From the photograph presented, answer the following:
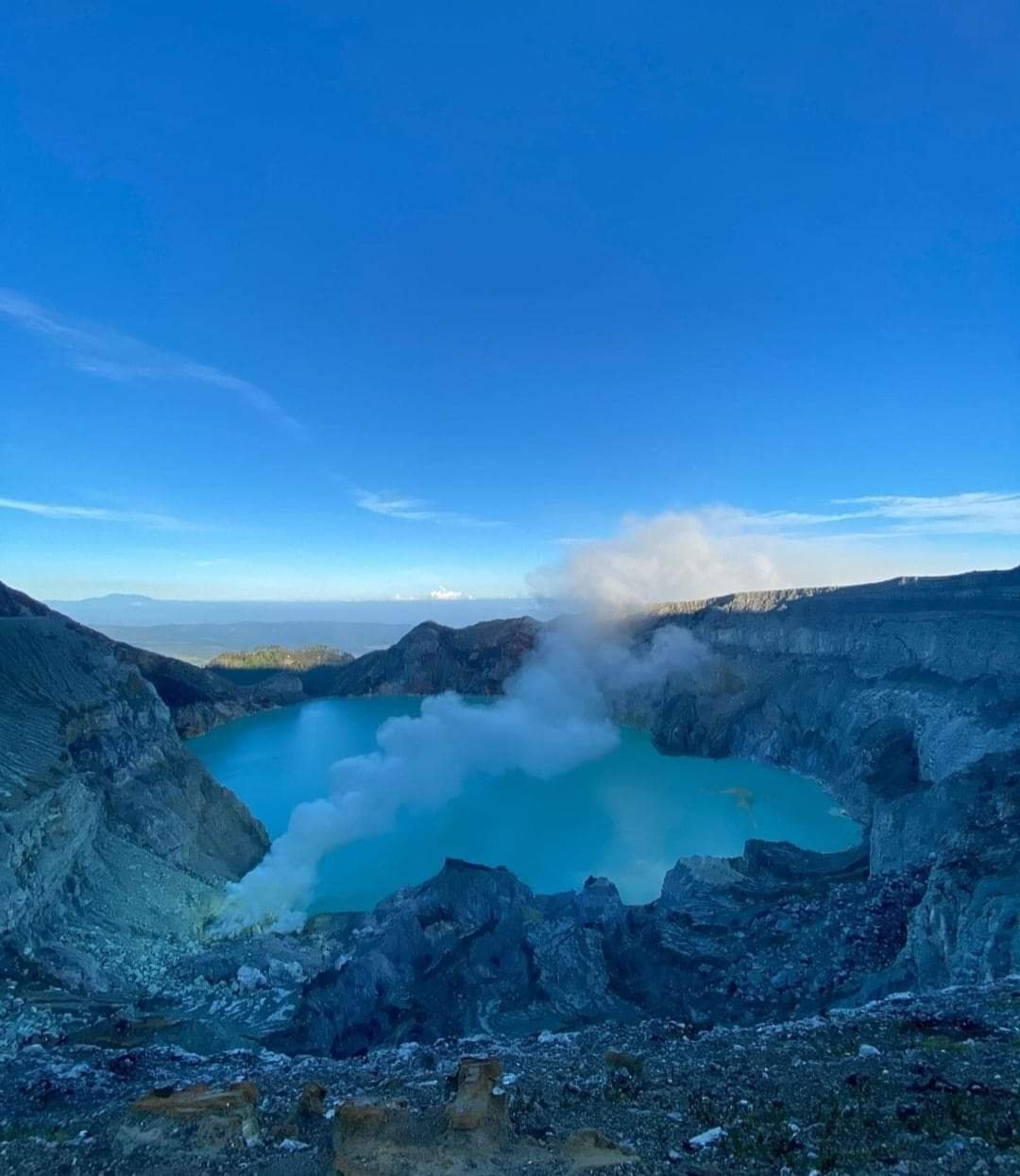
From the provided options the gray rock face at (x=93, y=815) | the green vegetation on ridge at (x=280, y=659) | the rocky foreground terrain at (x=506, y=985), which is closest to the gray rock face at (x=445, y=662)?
the green vegetation on ridge at (x=280, y=659)

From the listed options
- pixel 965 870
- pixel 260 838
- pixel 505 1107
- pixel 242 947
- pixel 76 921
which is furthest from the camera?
pixel 260 838

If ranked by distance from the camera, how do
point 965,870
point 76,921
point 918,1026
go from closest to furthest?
point 918,1026, point 965,870, point 76,921

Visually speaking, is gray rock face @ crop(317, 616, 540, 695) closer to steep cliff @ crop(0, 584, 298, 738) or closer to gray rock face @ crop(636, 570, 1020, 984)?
steep cliff @ crop(0, 584, 298, 738)

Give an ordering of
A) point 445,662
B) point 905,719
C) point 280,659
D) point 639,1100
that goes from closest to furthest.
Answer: point 639,1100
point 905,719
point 445,662
point 280,659

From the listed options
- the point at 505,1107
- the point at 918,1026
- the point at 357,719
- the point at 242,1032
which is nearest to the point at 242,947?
the point at 242,1032

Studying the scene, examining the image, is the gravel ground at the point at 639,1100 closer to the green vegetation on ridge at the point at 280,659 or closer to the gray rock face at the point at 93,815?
the gray rock face at the point at 93,815

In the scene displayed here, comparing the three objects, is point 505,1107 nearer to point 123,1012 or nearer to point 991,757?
point 123,1012

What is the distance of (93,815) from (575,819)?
18.2 meters

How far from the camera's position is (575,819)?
2744 cm

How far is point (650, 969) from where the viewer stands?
12062 millimetres

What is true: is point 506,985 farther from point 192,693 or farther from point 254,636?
point 254,636

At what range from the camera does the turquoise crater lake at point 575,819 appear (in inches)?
846

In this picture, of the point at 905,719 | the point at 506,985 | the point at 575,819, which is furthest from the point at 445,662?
the point at 506,985

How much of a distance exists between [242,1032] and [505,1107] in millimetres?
8443
